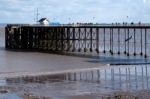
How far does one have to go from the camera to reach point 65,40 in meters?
61.1

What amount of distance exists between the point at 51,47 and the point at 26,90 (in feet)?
124

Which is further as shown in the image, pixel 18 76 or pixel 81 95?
pixel 18 76

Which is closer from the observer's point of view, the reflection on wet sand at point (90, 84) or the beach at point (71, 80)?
the reflection on wet sand at point (90, 84)

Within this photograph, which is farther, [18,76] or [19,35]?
[19,35]

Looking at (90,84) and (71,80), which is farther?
(71,80)

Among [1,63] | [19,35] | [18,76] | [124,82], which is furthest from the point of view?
[19,35]

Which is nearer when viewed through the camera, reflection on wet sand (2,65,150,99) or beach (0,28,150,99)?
reflection on wet sand (2,65,150,99)

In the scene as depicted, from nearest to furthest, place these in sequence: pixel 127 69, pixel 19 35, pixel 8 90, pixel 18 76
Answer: pixel 8 90
pixel 18 76
pixel 127 69
pixel 19 35

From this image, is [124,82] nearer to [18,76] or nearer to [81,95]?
[81,95]

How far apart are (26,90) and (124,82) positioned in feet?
20.2

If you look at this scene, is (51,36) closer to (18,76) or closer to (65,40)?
(65,40)

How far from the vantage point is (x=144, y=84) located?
2583 cm

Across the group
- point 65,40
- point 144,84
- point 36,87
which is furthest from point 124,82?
point 65,40

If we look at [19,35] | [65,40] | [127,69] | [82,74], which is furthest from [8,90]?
[19,35]
